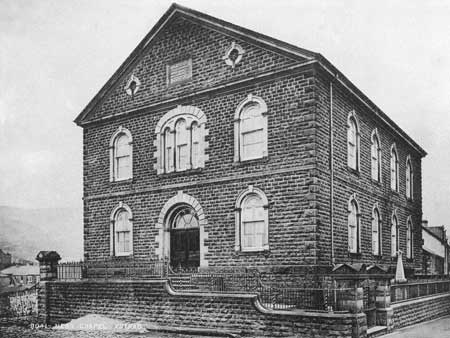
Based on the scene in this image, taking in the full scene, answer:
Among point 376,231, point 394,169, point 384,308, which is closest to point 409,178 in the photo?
point 394,169

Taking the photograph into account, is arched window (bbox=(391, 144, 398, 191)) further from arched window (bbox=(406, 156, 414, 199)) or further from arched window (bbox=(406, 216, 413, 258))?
arched window (bbox=(406, 216, 413, 258))

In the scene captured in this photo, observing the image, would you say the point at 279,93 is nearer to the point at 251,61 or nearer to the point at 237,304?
the point at 251,61

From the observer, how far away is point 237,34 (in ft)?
61.5

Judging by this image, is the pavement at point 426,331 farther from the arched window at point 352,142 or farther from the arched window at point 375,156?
the arched window at point 375,156

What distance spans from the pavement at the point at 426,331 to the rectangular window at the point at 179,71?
11456 mm

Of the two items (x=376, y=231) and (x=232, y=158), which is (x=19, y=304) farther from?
(x=376, y=231)

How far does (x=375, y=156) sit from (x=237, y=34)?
8.34 metres

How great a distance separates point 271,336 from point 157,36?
42.2ft

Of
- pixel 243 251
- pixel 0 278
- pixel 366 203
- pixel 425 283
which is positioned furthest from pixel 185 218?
pixel 0 278

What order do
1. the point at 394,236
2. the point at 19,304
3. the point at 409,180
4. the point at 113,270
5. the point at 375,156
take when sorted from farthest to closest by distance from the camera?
the point at 409,180 < the point at 394,236 < the point at 19,304 < the point at 375,156 < the point at 113,270

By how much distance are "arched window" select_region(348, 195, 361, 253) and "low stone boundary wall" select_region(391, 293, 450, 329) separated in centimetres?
282

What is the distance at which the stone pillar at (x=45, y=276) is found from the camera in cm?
1980

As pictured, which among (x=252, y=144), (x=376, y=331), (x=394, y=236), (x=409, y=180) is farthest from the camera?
(x=409, y=180)

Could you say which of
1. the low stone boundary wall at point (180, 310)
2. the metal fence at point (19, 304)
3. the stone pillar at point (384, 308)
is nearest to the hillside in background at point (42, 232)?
the metal fence at point (19, 304)
